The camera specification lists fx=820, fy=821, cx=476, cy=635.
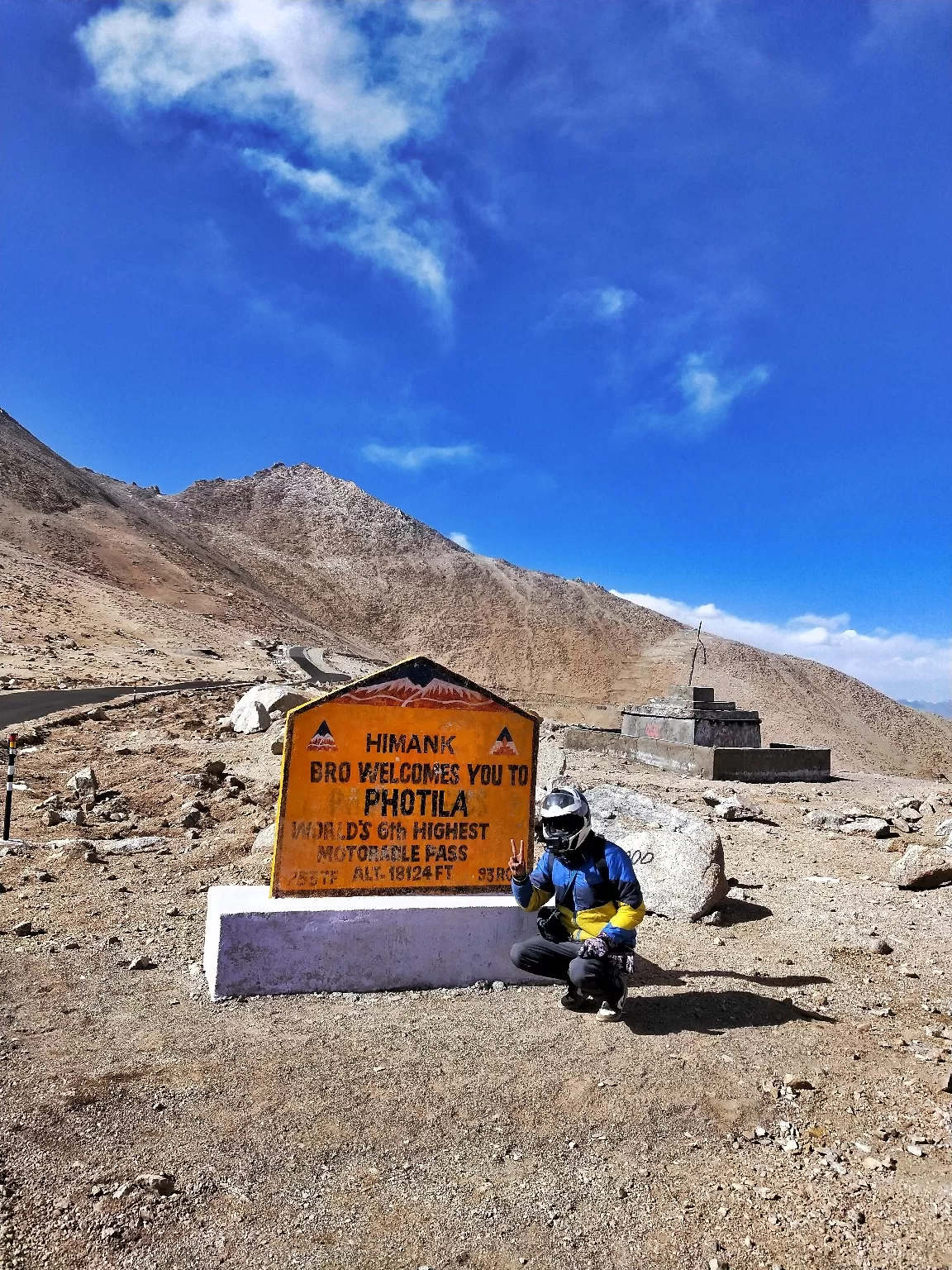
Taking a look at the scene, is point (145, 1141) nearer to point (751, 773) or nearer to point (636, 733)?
point (751, 773)

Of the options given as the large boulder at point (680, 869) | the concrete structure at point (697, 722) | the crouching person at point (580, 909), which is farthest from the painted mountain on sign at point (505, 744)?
the concrete structure at point (697, 722)

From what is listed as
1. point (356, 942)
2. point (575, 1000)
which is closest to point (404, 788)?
point (356, 942)

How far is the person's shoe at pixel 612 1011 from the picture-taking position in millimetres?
5125

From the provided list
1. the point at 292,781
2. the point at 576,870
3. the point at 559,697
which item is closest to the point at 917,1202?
the point at 576,870

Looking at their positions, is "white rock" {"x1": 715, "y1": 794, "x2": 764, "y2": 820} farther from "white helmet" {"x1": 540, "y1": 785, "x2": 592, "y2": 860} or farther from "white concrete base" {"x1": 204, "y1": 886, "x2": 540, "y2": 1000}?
"white helmet" {"x1": 540, "y1": 785, "x2": 592, "y2": 860}

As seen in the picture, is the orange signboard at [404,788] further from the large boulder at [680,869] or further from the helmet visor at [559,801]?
the large boulder at [680,869]

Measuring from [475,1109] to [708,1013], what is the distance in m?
1.98

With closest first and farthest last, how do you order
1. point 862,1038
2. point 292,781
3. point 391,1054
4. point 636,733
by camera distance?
point 391,1054
point 862,1038
point 292,781
point 636,733

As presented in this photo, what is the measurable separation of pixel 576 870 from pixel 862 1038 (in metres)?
1.98

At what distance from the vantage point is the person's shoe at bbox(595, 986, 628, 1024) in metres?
5.12

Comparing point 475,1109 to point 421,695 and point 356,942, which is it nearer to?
point 356,942

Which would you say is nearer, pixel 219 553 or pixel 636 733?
pixel 636 733

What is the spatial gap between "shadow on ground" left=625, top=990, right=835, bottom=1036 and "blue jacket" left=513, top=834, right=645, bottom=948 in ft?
1.69

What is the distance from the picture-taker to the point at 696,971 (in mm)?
6105
